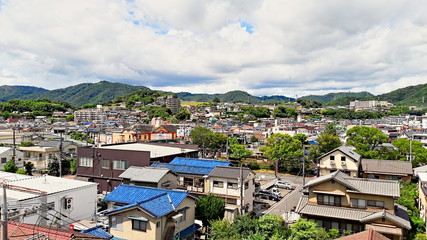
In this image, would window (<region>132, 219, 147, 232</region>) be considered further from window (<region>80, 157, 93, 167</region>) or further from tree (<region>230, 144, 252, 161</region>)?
tree (<region>230, 144, 252, 161</region>)

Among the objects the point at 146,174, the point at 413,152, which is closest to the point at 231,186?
the point at 146,174

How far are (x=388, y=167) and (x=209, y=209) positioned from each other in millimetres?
21713

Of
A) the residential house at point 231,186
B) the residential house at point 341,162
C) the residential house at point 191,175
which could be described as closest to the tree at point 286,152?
the residential house at point 341,162

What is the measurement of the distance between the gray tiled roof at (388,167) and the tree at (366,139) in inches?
174

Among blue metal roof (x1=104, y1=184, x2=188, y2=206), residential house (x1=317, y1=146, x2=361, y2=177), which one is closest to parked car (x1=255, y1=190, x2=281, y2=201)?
residential house (x1=317, y1=146, x2=361, y2=177)

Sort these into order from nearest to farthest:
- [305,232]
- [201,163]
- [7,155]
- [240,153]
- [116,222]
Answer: [305,232] < [116,222] < [201,163] < [7,155] < [240,153]

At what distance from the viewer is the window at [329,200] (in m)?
18.0

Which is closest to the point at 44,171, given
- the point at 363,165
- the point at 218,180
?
the point at 218,180

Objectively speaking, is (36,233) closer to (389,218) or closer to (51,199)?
(51,199)

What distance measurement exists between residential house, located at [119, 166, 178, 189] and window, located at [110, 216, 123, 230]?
579 cm

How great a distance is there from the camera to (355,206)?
17578mm

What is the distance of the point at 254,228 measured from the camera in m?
14.9

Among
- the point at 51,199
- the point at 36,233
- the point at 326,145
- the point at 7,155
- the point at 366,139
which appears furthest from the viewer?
the point at 326,145

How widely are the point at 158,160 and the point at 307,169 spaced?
21.5m
